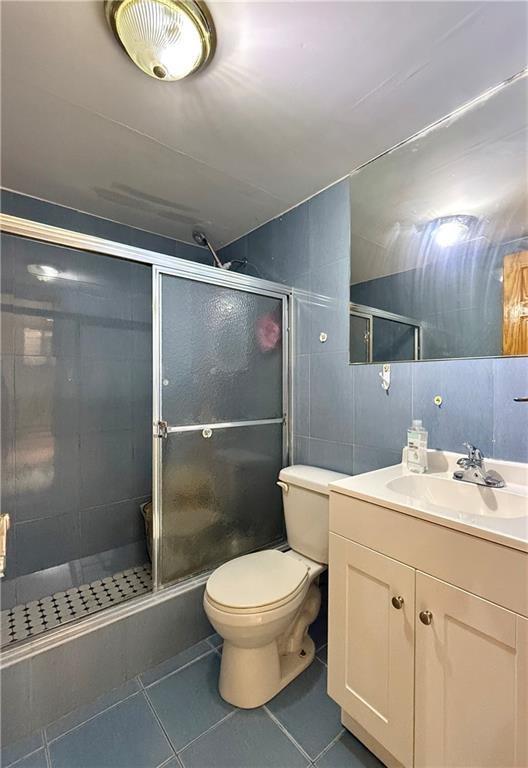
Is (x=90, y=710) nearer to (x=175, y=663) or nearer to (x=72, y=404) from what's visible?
(x=175, y=663)

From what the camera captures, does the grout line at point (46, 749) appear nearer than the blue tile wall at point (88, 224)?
Yes

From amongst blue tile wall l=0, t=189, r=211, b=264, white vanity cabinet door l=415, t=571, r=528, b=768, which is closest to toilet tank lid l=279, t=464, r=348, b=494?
white vanity cabinet door l=415, t=571, r=528, b=768

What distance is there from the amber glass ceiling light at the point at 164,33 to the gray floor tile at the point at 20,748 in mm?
2232

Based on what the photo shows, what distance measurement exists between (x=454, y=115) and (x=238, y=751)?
236 cm

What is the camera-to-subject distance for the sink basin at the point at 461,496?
100cm

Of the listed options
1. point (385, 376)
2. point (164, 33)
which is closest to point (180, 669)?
point (385, 376)

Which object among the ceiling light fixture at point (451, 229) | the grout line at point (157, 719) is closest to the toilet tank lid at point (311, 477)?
the grout line at point (157, 719)

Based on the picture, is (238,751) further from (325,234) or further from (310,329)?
(325,234)

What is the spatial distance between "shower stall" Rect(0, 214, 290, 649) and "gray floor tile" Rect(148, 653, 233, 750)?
33cm

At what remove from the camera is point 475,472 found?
111 cm

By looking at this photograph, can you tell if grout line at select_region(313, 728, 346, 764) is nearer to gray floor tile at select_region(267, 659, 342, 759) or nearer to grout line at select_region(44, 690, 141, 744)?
gray floor tile at select_region(267, 659, 342, 759)

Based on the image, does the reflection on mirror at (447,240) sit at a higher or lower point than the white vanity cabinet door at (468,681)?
higher

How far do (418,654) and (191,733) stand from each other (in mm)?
853

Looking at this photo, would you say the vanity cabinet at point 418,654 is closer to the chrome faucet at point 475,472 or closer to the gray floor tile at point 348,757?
the gray floor tile at point 348,757
